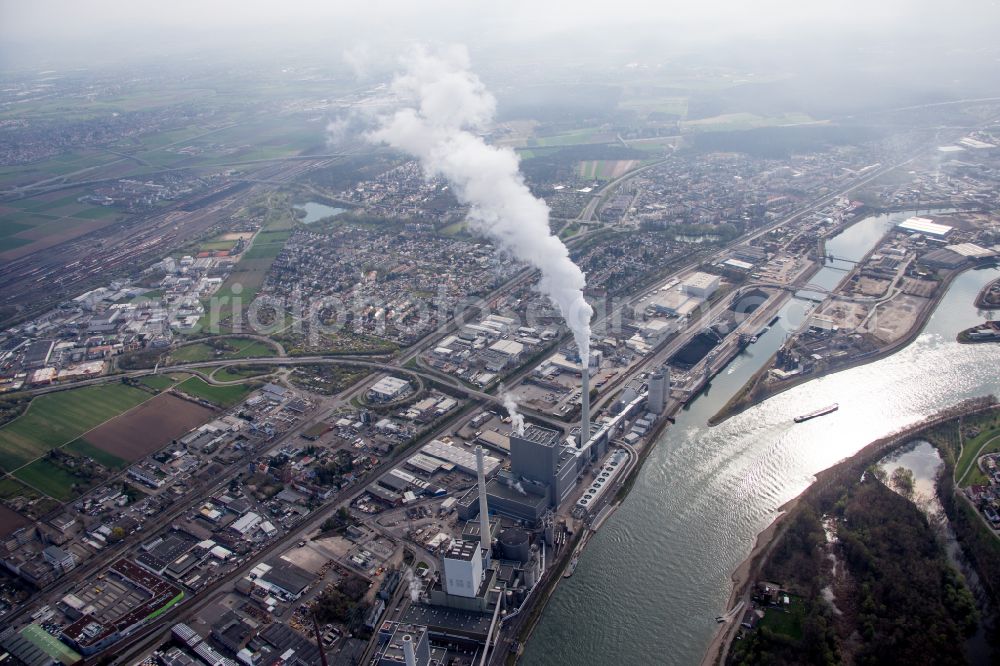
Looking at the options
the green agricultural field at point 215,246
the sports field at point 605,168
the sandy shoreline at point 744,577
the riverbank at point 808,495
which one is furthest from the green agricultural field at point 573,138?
the sandy shoreline at point 744,577

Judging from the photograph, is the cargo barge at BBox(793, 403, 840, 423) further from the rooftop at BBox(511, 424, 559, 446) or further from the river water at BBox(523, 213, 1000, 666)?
the rooftop at BBox(511, 424, 559, 446)

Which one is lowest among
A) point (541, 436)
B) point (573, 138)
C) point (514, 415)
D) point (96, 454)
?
point (96, 454)

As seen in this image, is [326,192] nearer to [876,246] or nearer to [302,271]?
[302,271]

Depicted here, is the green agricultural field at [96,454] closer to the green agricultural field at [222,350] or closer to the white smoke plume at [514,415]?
the green agricultural field at [222,350]

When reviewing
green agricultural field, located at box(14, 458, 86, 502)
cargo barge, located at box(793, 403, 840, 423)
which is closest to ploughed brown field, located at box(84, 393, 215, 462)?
green agricultural field, located at box(14, 458, 86, 502)

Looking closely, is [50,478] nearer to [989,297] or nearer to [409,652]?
[409,652]

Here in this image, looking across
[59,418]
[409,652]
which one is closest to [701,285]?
[409,652]
